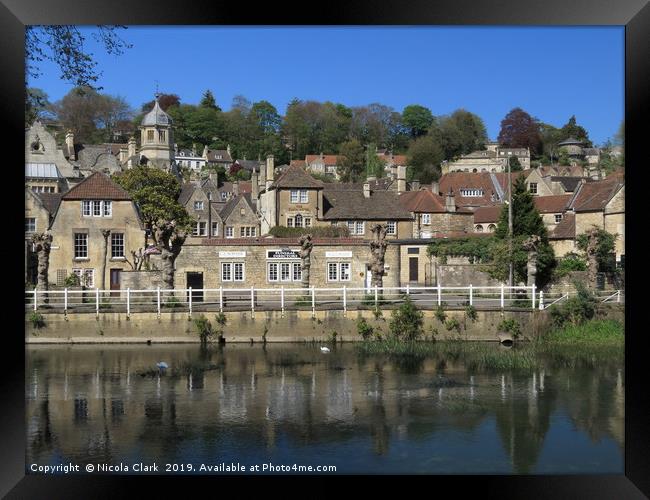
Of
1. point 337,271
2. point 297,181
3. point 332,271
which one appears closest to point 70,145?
point 297,181

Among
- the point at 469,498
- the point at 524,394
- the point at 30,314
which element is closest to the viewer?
the point at 469,498

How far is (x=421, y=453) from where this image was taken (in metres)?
13.5

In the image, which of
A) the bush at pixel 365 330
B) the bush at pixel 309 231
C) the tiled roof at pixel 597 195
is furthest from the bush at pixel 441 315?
the bush at pixel 309 231

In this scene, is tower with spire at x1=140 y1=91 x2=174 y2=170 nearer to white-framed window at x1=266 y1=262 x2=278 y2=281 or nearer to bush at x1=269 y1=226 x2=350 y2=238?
bush at x1=269 y1=226 x2=350 y2=238

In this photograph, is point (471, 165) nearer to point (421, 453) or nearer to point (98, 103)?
point (98, 103)

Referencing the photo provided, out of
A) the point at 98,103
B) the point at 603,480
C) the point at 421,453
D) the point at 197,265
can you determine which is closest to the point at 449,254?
the point at 197,265

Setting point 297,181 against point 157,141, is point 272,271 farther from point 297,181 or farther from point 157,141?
point 157,141

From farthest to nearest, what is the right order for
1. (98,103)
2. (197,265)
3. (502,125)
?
(502,125), (98,103), (197,265)

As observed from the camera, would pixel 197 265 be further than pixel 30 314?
Yes

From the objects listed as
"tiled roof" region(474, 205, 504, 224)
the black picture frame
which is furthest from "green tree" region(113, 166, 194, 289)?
the black picture frame

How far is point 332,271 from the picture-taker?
34062 millimetres

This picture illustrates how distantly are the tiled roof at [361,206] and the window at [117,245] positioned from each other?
16312mm

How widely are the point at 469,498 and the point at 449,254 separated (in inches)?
1271

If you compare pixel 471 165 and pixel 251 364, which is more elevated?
pixel 471 165
